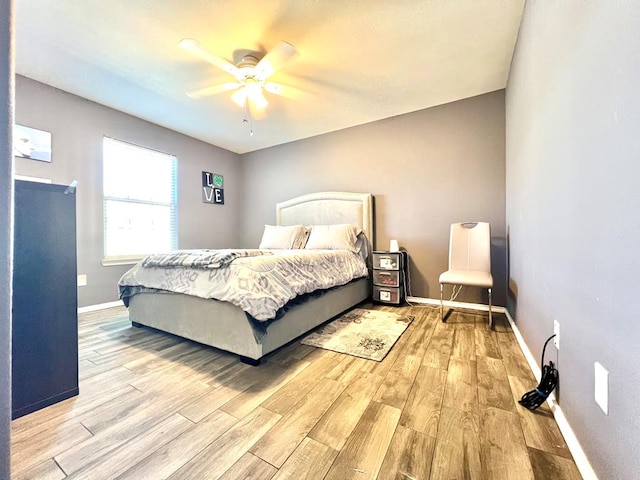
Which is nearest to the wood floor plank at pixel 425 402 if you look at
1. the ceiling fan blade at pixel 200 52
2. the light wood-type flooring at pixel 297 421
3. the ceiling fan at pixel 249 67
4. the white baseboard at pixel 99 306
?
the light wood-type flooring at pixel 297 421

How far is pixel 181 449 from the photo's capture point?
1.06 m

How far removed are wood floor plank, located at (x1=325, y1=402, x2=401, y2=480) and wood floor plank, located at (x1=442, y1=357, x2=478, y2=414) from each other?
33cm

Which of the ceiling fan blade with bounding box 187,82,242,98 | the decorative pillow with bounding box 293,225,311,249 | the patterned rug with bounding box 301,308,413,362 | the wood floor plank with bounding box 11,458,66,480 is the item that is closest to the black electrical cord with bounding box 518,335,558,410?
the patterned rug with bounding box 301,308,413,362

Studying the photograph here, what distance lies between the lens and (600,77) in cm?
86

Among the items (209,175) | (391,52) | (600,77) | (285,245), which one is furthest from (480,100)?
(209,175)

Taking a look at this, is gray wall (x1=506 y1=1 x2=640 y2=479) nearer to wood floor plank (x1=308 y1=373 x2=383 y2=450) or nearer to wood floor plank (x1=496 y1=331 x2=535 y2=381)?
wood floor plank (x1=496 y1=331 x2=535 y2=381)

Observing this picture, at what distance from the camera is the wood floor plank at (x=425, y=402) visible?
3.89ft

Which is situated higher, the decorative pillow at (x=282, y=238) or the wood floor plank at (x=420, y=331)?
the decorative pillow at (x=282, y=238)

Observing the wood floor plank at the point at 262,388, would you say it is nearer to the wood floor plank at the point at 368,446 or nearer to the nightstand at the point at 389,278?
Answer: the wood floor plank at the point at 368,446

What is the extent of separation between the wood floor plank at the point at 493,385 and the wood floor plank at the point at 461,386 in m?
0.03

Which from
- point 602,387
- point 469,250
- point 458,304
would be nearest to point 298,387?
point 602,387

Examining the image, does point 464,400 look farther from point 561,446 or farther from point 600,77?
point 600,77

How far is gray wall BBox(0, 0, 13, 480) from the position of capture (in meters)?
0.51

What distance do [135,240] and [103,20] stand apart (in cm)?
248
